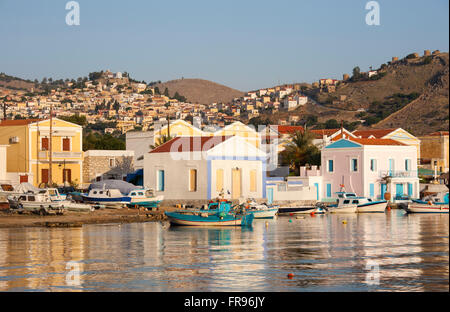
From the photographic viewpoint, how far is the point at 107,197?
4878 cm

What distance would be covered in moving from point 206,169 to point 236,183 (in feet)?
10.5

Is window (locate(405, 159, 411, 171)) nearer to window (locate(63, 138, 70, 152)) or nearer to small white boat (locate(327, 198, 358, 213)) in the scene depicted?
small white boat (locate(327, 198, 358, 213))

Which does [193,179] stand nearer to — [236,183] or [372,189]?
[236,183]

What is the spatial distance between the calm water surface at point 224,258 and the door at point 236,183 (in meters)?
13.2

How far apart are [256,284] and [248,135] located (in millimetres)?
54267

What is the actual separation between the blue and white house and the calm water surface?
12.1 m

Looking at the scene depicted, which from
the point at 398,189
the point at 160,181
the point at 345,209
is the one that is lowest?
the point at 345,209

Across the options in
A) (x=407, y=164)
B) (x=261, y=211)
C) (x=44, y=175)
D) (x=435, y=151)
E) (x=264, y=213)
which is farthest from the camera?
(x=435, y=151)

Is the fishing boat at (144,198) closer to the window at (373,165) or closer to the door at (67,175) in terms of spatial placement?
the door at (67,175)

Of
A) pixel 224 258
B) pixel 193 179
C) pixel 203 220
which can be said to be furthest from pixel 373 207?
pixel 224 258

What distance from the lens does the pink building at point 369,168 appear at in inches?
2243

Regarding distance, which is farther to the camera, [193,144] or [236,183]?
[193,144]
